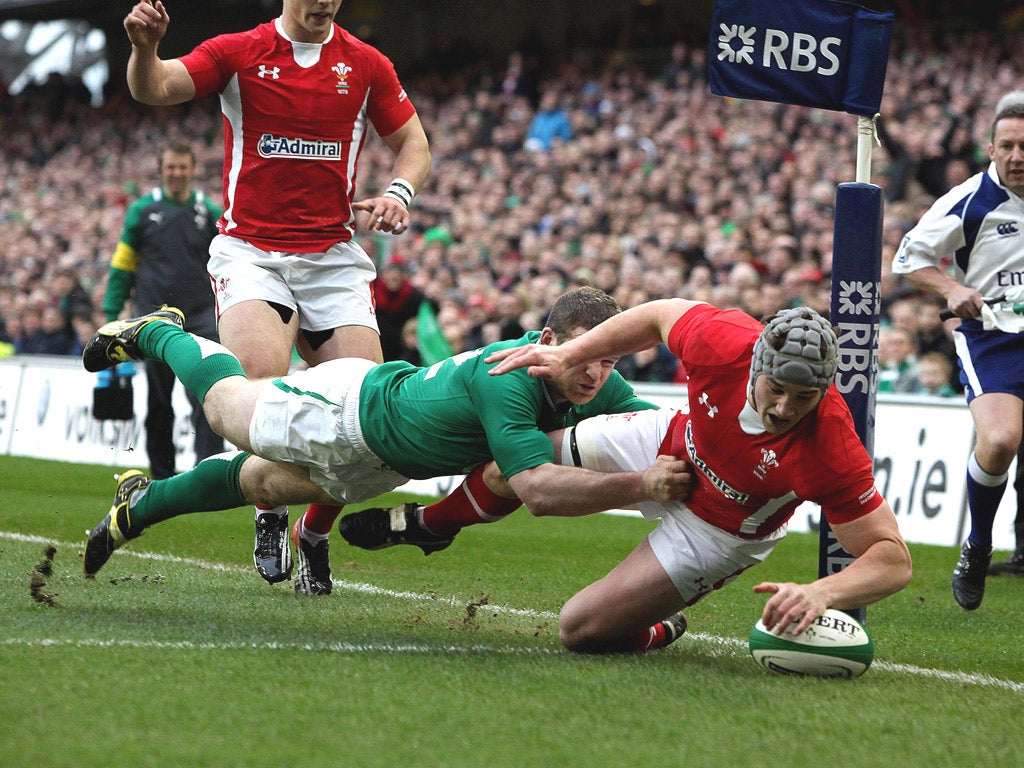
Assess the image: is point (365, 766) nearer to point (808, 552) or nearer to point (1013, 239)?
point (1013, 239)

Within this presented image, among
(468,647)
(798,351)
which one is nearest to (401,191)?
(468,647)

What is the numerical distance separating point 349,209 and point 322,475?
156 cm

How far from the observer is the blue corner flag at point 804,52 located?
528 cm

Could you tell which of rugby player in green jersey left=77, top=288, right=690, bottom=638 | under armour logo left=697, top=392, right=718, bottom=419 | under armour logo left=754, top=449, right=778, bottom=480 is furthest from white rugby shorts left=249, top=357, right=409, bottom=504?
under armour logo left=754, top=449, right=778, bottom=480

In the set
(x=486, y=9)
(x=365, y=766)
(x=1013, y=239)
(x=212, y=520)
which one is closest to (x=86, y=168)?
(x=486, y=9)

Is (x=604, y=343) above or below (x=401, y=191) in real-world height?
below

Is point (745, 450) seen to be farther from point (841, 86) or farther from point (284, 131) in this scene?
point (284, 131)

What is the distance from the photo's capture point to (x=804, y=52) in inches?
208

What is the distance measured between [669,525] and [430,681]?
122 cm

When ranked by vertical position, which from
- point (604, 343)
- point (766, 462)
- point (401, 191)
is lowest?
point (766, 462)

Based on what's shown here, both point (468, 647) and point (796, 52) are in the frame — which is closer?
point (468, 647)

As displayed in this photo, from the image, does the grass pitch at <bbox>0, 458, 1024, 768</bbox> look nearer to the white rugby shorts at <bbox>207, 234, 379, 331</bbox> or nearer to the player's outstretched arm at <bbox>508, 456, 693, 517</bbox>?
the player's outstretched arm at <bbox>508, 456, 693, 517</bbox>

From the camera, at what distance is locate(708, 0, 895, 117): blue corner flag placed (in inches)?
208

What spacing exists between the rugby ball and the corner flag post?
54cm
